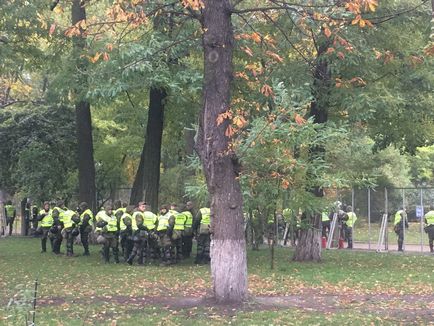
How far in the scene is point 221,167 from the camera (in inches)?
397

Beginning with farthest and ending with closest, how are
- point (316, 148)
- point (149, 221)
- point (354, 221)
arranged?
point (354, 221) < point (149, 221) < point (316, 148)

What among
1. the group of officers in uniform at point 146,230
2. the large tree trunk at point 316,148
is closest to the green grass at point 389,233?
the large tree trunk at point 316,148

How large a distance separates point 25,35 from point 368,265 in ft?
38.7

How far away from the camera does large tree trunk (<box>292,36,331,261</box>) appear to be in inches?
615

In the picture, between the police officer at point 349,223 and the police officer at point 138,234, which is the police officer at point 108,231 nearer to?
the police officer at point 138,234

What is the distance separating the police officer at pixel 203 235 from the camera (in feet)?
56.7

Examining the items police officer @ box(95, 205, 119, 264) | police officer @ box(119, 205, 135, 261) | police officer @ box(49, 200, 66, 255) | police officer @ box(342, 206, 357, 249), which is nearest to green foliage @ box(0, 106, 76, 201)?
police officer @ box(49, 200, 66, 255)

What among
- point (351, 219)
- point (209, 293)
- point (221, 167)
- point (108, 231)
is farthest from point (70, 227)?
point (351, 219)

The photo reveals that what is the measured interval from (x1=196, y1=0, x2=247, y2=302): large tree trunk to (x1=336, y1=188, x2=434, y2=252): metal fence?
1340cm

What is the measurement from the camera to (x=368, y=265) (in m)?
17.1

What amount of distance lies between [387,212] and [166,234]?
10158mm

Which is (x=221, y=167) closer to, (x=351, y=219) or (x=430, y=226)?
(x=430, y=226)

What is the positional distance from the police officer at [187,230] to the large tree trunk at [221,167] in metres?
7.39

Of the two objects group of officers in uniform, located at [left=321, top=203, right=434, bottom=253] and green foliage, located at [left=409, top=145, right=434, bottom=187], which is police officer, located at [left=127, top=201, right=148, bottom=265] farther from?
green foliage, located at [left=409, top=145, right=434, bottom=187]
